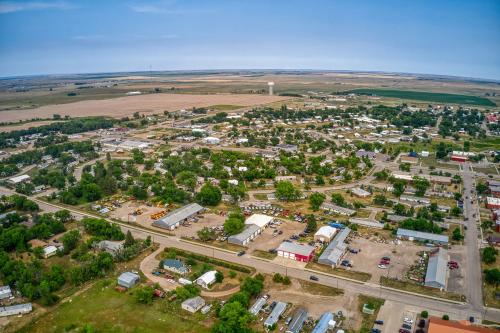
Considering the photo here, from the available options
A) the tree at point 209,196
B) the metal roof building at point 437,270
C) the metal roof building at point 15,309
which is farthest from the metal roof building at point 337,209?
the metal roof building at point 15,309

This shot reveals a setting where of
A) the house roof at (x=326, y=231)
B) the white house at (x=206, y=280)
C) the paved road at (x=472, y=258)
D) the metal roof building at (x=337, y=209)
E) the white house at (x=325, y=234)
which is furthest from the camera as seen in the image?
the metal roof building at (x=337, y=209)

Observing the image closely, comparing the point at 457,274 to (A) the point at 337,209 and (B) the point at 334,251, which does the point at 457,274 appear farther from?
(A) the point at 337,209

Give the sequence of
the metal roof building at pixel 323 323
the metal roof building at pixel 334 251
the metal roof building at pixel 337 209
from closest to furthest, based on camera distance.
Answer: the metal roof building at pixel 323 323, the metal roof building at pixel 334 251, the metal roof building at pixel 337 209

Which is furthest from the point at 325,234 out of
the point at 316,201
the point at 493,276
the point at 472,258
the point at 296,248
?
the point at 493,276

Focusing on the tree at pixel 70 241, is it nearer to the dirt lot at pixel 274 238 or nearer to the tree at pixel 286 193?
the dirt lot at pixel 274 238

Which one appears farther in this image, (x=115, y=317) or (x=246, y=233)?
(x=246, y=233)

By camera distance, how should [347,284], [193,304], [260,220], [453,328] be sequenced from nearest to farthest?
[453,328]
[193,304]
[347,284]
[260,220]
